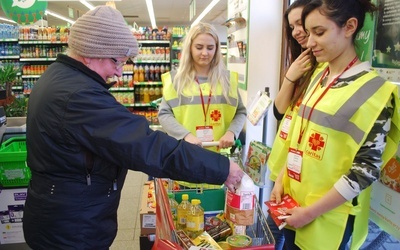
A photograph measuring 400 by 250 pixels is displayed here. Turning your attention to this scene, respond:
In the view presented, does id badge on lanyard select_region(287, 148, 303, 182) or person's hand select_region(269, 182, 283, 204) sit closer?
A: id badge on lanyard select_region(287, 148, 303, 182)

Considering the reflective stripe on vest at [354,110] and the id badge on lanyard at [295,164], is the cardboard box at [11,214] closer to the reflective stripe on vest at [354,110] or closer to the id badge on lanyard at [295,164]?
the id badge on lanyard at [295,164]

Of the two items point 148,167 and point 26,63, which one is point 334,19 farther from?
point 26,63

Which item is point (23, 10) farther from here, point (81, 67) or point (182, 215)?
point (182, 215)

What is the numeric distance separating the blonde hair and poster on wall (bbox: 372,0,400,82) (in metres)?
1.09

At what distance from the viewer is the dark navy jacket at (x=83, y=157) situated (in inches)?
49.4

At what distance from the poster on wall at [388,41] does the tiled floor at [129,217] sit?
263cm

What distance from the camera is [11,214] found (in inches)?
115

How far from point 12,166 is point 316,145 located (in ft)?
8.26

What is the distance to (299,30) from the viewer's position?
179 cm

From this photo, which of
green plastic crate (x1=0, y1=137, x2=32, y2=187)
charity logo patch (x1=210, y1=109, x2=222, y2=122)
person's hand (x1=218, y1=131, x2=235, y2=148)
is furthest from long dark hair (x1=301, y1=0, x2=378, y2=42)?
green plastic crate (x1=0, y1=137, x2=32, y2=187)

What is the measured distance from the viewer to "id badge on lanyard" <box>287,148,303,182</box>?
1.48 m

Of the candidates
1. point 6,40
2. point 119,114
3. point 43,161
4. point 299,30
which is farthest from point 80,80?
point 6,40

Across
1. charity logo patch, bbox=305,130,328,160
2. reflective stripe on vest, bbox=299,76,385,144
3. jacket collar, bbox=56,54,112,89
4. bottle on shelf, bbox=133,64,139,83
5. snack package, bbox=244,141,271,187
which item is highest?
bottle on shelf, bbox=133,64,139,83

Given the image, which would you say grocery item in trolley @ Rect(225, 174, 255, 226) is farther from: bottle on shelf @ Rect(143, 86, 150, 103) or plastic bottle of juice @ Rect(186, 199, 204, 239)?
bottle on shelf @ Rect(143, 86, 150, 103)
